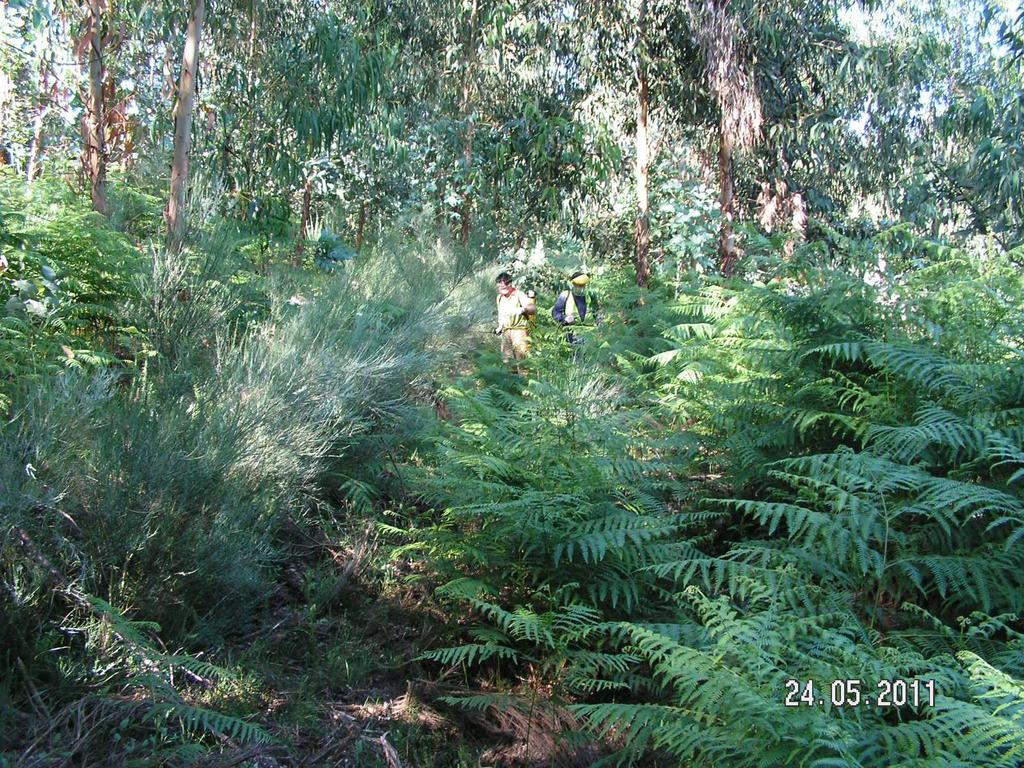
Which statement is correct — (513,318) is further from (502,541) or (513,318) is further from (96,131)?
(502,541)

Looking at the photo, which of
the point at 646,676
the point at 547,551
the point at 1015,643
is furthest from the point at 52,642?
the point at 1015,643

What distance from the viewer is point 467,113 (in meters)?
12.0

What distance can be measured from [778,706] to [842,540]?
1.24 m

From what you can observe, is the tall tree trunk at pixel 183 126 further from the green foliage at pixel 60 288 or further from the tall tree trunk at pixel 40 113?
the tall tree trunk at pixel 40 113

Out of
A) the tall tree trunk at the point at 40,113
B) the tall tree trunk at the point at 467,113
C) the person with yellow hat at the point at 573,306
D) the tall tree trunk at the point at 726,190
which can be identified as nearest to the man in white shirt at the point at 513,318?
the person with yellow hat at the point at 573,306

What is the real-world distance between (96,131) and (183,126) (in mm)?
720

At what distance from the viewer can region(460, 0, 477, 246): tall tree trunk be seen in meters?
10.7

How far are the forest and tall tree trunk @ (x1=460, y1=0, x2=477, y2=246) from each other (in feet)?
5.95

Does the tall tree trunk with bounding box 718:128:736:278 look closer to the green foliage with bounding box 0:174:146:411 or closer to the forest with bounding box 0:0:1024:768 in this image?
the forest with bounding box 0:0:1024:768

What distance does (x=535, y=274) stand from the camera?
38.5 feet

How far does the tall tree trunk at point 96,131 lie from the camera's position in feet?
20.3

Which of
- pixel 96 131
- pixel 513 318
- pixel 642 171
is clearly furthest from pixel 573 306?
pixel 96 131

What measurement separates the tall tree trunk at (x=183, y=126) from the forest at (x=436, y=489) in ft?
0.08

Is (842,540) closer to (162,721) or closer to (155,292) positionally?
(162,721)
